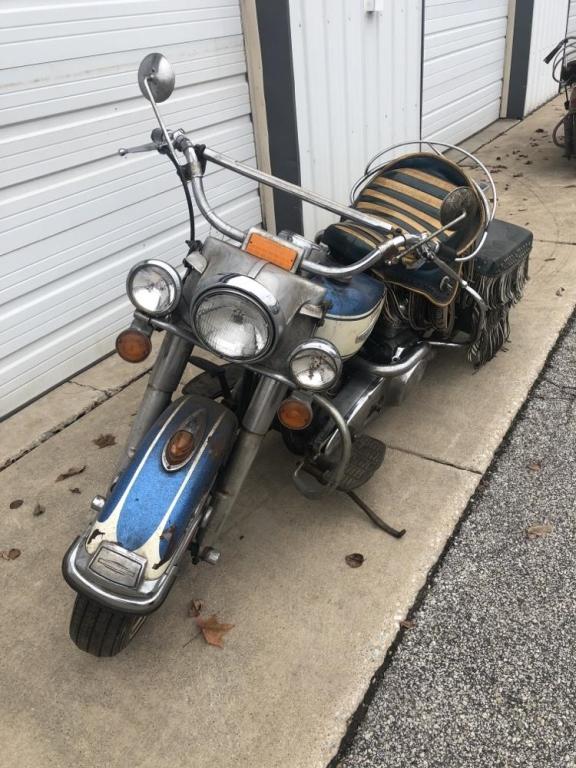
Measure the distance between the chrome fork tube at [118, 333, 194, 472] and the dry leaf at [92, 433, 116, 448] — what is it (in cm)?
97

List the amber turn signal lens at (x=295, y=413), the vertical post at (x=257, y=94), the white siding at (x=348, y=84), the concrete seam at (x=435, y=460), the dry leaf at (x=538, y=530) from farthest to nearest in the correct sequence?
the white siding at (x=348, y=84), the vertical post at (x=257, y=94), the concrete seam at (x=435, y=460), the dry leaf at (x=538, y=530), the amber turn signal lens at (x=295, y=413)

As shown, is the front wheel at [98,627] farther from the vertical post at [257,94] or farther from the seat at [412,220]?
the vertical post at [257,94]

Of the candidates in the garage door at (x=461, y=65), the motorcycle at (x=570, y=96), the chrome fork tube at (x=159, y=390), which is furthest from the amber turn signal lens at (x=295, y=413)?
the motorcycle at (x=570, y=96)

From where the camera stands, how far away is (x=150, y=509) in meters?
1.94

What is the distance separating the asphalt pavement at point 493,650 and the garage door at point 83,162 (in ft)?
8.04

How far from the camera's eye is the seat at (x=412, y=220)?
2.61m

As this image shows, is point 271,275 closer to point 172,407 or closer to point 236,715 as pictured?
point 172,407

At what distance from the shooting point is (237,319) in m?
1.89

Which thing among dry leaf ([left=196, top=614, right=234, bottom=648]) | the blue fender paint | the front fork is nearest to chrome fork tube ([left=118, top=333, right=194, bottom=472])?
the front fork

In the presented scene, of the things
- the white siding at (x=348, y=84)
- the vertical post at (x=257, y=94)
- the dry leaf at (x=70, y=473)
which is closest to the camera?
the dry leaf at (x=70, y=473)

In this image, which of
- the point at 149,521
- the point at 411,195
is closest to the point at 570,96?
the point at 411,195

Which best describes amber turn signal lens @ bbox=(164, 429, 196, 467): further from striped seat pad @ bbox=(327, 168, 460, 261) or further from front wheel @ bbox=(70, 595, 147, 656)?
striped seat pad @ bbox=(327, 168, 460, 261)

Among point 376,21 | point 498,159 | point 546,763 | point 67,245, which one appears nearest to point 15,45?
point 67,245

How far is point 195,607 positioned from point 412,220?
1.85m
